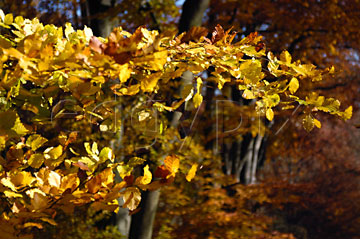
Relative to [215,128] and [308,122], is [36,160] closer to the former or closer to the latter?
[308,122]

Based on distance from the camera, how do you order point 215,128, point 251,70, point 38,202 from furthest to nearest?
1. point 215,128
2. point 251,70
3. point 38,202

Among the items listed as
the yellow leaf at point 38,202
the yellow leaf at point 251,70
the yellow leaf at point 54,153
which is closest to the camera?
the yellow leaf at point 38,202

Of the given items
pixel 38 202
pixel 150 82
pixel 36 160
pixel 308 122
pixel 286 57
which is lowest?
pixel 38 202

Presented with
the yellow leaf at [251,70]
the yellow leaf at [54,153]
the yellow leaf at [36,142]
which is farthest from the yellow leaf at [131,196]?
the yellow leaf at [251,70]

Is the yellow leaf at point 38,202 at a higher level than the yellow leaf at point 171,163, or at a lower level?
lower

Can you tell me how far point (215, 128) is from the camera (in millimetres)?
8781

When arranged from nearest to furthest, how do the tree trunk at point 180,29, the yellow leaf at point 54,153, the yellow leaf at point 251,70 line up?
the yellow leaf at point 251,70 → the yellow leaf at point 54,153 → the tree trunk at point 180,29

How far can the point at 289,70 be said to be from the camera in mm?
1764

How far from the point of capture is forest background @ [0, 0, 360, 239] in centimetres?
455

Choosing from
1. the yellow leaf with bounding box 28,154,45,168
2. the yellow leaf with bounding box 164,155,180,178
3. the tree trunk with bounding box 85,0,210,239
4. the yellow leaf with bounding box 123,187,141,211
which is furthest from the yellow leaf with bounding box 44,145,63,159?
the tree trunk with bounding box 85,0,210,239

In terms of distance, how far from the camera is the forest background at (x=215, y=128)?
4.55 metres

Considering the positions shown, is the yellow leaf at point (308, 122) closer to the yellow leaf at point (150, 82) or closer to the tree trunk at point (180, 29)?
the yellow leaf at point (150, 82)

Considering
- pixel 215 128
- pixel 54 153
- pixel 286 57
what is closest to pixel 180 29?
pixel 286 57

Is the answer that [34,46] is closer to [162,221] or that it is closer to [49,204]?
[49,204]
